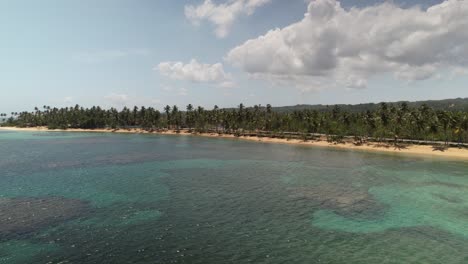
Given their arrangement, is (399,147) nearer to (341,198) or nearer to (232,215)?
(341,198)

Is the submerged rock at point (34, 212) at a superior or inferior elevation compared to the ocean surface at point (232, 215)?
superior

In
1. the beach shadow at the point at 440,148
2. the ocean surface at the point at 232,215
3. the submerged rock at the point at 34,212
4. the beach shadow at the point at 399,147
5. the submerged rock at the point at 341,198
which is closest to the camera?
the ocean surface at the point at 232,215

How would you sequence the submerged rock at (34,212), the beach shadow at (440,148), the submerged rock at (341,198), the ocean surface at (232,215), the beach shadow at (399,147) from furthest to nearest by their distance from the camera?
the beach shadow at (399,147)
the beach shadow at (440,148)
the submerged rock at (341,198)
the submerged rock at (34,212)
the ocean surface at (232,215)

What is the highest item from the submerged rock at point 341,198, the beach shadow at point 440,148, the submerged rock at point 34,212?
the beach shadow at point 440,148

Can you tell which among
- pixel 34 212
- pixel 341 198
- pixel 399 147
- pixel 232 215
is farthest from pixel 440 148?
pixel 34 212

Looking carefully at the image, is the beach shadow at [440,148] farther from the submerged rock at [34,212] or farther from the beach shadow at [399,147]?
the submerged rock at [34,212]

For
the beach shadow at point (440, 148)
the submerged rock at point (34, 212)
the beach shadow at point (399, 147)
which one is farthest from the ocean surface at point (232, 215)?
the beach shadow at point (399, 147)
